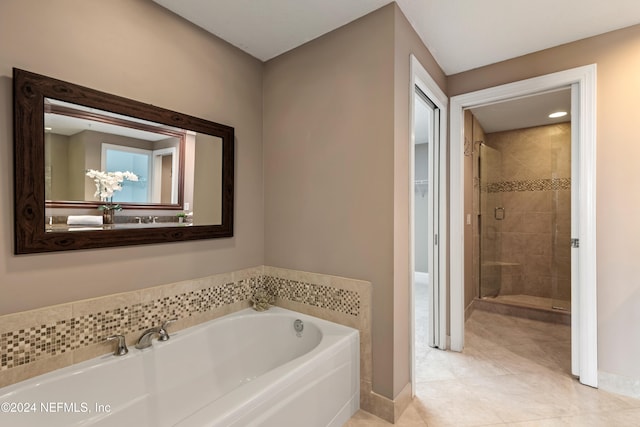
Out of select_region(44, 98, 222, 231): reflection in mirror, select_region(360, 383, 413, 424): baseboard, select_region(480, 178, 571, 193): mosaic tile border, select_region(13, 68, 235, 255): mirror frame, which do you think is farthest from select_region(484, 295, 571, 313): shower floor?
select_region(13, 68, 235, 255): mirror frame

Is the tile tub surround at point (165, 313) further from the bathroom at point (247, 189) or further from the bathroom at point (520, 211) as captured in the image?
the bathroom at point (520, 211)

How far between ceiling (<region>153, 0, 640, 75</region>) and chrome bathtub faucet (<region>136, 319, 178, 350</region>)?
5.99 feet

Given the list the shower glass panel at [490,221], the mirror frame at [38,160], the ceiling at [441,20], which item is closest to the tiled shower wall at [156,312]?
the mirror frame at [38,160]

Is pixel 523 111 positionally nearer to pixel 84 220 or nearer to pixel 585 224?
pixel 585 224

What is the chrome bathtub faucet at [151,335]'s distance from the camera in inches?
61.1

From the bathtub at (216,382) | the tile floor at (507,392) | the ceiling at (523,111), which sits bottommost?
the tile floor at (507,392)

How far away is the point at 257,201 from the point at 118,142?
99 centimetres

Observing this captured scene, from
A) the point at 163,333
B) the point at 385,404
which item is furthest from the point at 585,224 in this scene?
the point at 163,333

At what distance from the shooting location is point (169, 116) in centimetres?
174

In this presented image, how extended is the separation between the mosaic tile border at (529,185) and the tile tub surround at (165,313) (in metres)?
2.74

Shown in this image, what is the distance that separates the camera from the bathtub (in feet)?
3.85

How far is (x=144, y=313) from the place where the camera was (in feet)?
5.32

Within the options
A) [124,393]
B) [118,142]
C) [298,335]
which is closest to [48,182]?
[118,142]

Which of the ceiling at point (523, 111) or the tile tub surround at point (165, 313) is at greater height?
the ceiling at point (523, 111)
